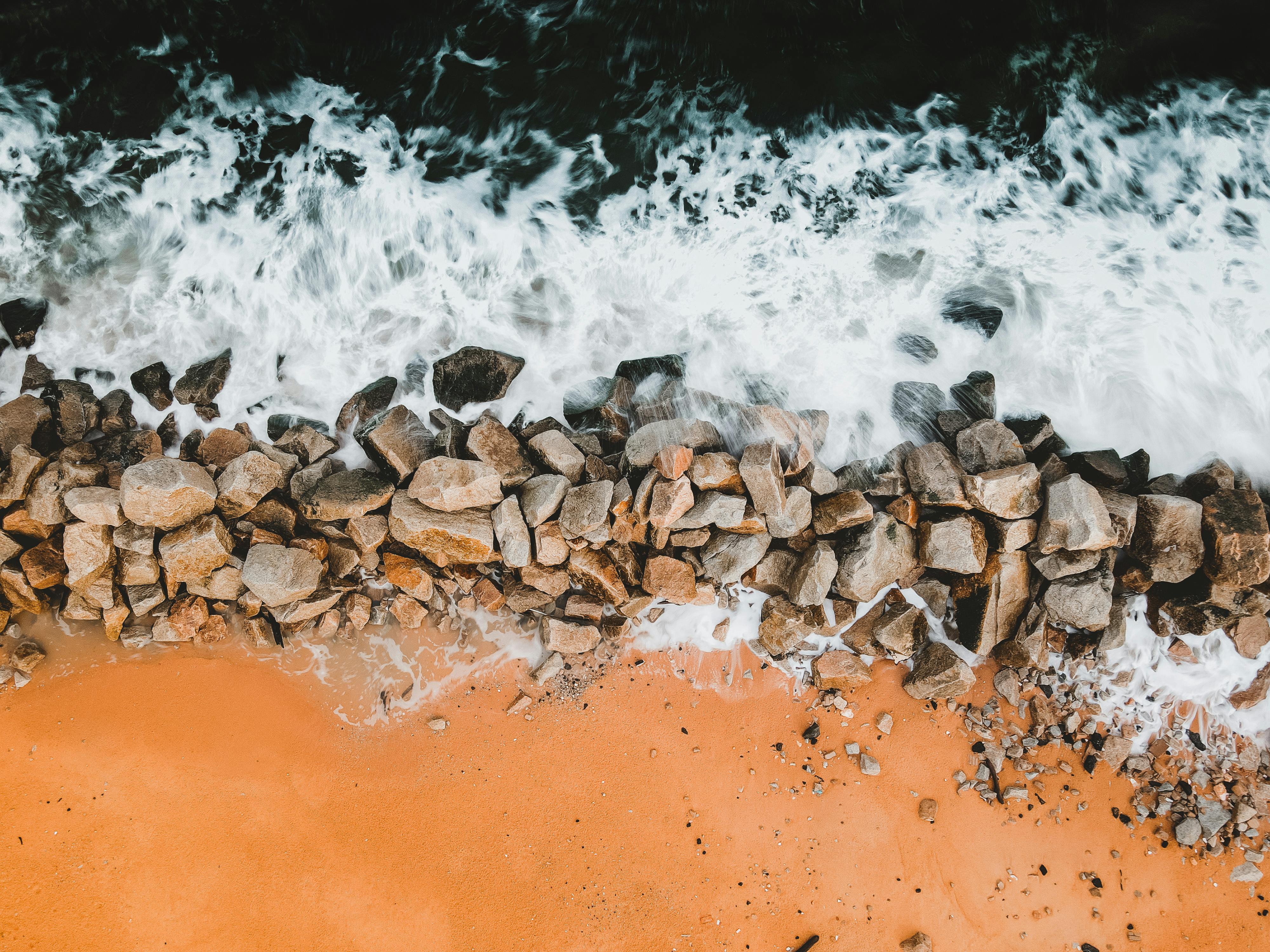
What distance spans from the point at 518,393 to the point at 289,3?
2.45 meters

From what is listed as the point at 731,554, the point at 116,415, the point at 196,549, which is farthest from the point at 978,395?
the point at 116,415

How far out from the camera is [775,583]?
2.90m

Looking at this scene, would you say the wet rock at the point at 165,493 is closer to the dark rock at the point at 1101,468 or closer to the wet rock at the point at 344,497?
the wet rock at the point at 344,497

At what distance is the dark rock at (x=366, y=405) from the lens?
3.01 m

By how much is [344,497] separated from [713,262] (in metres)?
2.19

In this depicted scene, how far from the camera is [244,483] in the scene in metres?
2.78

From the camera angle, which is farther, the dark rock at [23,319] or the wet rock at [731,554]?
the dark rock at [23,319]

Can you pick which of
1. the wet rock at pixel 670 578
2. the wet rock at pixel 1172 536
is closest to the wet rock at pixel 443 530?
the wet rock at pixel 670 578

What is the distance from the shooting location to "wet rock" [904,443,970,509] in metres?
2.79

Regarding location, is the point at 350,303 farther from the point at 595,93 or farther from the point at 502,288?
the point at 595,93

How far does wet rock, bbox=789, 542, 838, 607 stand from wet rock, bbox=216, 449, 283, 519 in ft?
8.32

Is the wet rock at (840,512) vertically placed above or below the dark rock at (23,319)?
below

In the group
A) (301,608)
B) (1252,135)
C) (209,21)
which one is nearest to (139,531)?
(301,608)

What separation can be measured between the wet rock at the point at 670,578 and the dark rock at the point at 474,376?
3.78 ft
